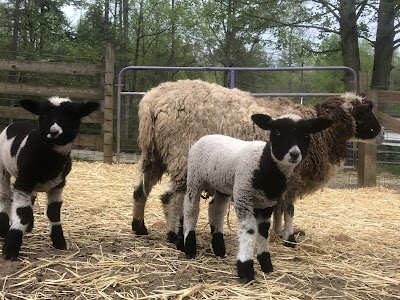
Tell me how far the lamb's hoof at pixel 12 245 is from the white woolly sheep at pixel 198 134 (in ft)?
5.04

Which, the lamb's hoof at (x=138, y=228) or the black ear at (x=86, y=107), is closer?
the black ear at (x=86, y=107)

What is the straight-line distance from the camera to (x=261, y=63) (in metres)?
18.6

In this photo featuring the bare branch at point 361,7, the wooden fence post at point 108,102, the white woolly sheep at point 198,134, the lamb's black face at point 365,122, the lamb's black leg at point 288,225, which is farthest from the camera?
the bare branch at point 361,7

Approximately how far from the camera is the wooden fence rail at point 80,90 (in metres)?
10.6

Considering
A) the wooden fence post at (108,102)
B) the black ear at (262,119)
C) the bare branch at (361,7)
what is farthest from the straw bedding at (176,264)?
the bare branch at (361,7)

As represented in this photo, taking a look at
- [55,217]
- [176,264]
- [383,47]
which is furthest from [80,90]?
[383,47]

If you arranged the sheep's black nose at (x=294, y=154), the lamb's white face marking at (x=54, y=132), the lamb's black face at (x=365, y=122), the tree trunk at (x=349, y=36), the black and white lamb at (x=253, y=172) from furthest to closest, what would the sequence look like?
the tree trunk at (x=349, y=36) < the lamb's black face at (x=365, y=122) < the lamb's white face marking at (x=54, y=132) < the black and white lamb at (x=253, y=172) < the sheep's black nose at (x=294, y=154)

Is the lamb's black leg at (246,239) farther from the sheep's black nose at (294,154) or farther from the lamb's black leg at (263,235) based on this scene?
the sheep's black nose at (294,154)

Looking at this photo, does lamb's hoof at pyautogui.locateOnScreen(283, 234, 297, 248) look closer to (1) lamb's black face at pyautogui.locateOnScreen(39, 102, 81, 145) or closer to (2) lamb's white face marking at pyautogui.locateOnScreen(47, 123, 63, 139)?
(1) lamb's black face at pyautogui.locateOnScreen(39, 102, 81, 145)

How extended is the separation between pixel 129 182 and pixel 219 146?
4.99 metres

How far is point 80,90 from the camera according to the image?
10648mm

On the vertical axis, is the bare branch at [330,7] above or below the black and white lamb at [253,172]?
above

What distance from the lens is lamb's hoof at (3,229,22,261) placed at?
12.7 feet

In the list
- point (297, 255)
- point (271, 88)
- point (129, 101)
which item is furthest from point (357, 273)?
point (271, 88)
